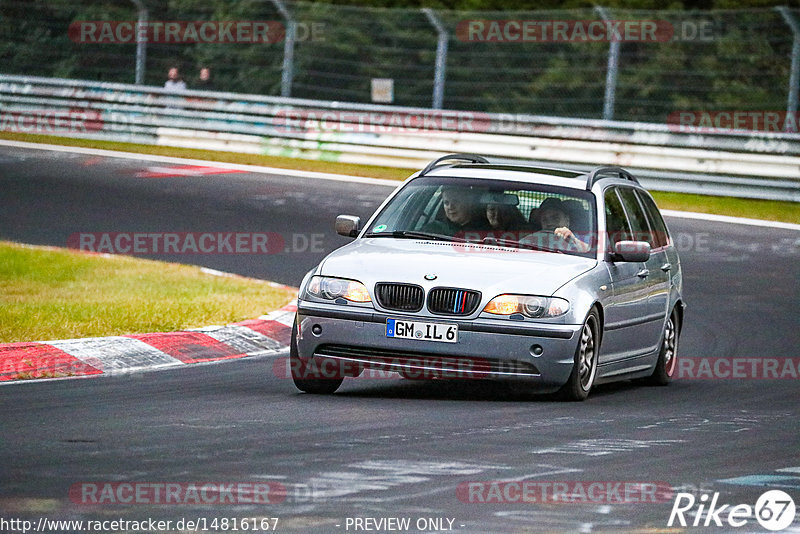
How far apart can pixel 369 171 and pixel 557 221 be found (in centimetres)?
1488

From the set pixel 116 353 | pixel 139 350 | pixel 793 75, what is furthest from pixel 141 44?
pixel 116 353

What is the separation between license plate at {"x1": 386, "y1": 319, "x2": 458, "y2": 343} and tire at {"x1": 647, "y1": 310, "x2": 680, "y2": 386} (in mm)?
2547

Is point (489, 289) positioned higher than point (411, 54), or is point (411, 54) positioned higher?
point (411, 54)

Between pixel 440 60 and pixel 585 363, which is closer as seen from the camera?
pixel 585 363

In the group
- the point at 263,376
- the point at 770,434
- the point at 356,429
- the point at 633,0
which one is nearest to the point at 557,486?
the point at 356,429

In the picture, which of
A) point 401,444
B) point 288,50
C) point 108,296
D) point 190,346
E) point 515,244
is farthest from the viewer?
point 288,50

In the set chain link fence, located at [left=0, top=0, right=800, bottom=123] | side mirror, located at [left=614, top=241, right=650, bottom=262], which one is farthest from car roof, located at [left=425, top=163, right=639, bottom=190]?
chain link fence, located at [left=0, top=0, right=800, bottom=123]

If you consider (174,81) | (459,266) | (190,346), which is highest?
(174,81)

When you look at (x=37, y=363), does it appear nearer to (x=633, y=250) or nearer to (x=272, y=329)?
(x=272, y=329)

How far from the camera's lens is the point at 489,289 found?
8852 mm

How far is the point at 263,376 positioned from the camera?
32.7ft

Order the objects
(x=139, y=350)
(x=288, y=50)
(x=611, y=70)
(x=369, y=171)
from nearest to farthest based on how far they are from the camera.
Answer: (x=139, y=350)
(x=611, y=70)
(x=369, y=171)
(x=288, y=50)

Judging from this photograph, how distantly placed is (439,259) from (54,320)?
340 centimetres

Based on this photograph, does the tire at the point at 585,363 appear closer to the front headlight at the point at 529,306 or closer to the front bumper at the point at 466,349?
the front bumper at the point at 466,349
